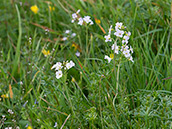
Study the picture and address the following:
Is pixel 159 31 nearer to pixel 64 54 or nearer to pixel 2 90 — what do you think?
pixel 64 54

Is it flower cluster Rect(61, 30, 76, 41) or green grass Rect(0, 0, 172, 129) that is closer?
green grass Rect(0, 0, 172, 129)

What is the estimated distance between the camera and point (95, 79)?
5.39ft

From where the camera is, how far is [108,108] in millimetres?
1553

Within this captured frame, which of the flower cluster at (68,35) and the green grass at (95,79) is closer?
the green grass at (95,79)

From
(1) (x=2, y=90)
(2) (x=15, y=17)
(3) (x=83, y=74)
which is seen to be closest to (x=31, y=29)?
(2) (x=15, y=17)

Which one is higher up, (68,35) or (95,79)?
(68,35)

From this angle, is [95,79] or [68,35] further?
[68,35]

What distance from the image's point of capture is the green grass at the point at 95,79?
4.92 ft

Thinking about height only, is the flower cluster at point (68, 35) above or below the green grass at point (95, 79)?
above

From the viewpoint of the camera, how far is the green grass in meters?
1.50

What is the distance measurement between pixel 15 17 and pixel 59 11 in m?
0.59

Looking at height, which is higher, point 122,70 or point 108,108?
point 122,70

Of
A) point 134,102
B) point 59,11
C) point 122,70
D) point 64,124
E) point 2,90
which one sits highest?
point 59,11

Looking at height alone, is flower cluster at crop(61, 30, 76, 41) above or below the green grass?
above
